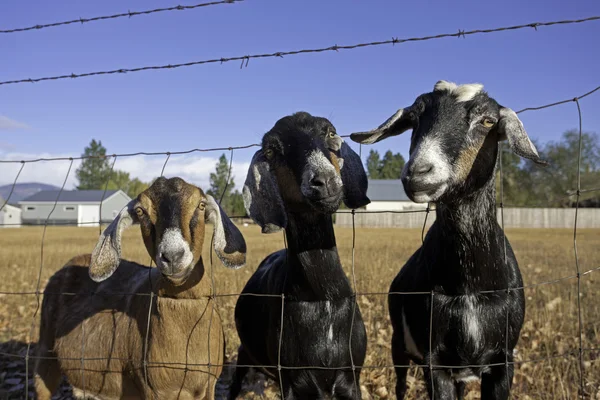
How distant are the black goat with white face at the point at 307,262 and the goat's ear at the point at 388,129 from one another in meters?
0.19

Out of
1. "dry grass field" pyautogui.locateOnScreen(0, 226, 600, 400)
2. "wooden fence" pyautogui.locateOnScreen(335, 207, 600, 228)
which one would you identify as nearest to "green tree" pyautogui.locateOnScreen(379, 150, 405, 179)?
"wooden fence" pyautogui.locateOnScreen(335, 207, 600, 228)

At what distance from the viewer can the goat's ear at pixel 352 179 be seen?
3.59 m

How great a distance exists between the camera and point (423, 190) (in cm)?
292

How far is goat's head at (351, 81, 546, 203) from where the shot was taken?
2947 mm

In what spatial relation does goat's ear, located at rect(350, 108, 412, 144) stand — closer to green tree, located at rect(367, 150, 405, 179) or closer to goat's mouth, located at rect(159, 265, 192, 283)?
goat's mouth, located at rect(159, 265, 192, 283)

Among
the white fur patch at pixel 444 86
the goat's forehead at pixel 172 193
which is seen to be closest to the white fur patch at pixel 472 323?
the white fur patch at pixel 444 86

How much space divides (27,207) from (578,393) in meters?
63.3

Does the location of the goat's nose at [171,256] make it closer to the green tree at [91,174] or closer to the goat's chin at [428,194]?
the goat's chin at [428,194]

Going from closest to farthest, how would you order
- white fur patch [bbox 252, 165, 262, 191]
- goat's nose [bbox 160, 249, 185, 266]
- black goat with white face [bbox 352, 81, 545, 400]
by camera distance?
black goat with white face [bbox 352, 81, 545, 400]
goat's nose [bbox 160, 249, 185, 266]
white fur patch [bbox 252, 165, 262, 191]

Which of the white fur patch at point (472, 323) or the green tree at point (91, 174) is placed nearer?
the white fur patch at point (472, 323)

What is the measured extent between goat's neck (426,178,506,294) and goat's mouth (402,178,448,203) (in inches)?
15.6

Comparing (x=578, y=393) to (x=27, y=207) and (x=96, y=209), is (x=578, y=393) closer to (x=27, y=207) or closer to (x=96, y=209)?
(x=96, y=209)

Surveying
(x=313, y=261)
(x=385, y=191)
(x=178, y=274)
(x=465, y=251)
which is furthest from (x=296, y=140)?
(x=385, y=191)

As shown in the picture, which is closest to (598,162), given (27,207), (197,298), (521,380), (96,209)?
(96,209)
